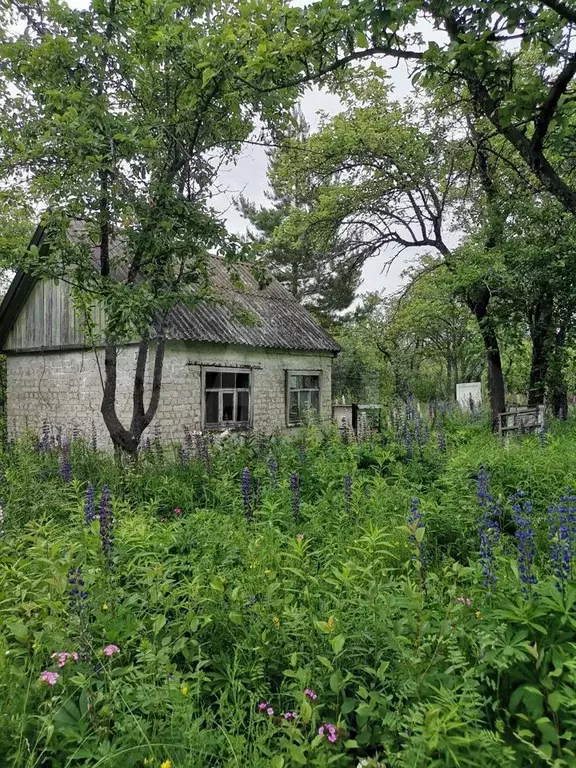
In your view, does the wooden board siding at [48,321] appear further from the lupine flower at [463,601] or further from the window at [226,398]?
the lupine flower at [463,601]

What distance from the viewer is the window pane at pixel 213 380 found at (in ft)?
39.7

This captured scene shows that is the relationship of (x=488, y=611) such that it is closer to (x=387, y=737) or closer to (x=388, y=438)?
(x=387, y=737)

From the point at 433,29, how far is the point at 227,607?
197 inches

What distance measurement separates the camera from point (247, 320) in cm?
917

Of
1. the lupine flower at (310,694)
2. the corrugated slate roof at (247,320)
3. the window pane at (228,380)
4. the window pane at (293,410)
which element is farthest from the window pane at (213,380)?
the lupine flower at (310,694)

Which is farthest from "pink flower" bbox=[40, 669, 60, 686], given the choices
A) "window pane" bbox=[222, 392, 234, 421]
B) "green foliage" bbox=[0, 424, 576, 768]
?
"window pane" bbox=[222, 392, 234, 421]

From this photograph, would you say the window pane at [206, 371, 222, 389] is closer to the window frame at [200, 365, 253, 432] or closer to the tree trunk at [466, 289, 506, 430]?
the window frame at [200, 365, 253, 432]

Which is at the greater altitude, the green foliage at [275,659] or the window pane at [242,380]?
the window pane at [242,380]

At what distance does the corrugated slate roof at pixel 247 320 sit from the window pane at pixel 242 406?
134 cm

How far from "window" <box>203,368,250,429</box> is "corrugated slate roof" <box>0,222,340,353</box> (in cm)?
90

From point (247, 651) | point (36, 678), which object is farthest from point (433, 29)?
point (36, 678)

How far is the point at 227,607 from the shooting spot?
2480 millimetres

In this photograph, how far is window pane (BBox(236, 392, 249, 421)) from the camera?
12.9 metres

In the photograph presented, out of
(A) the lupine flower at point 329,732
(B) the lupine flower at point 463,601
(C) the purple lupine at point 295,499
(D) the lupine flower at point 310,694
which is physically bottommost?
(A) the lupine flower at point 329,732
